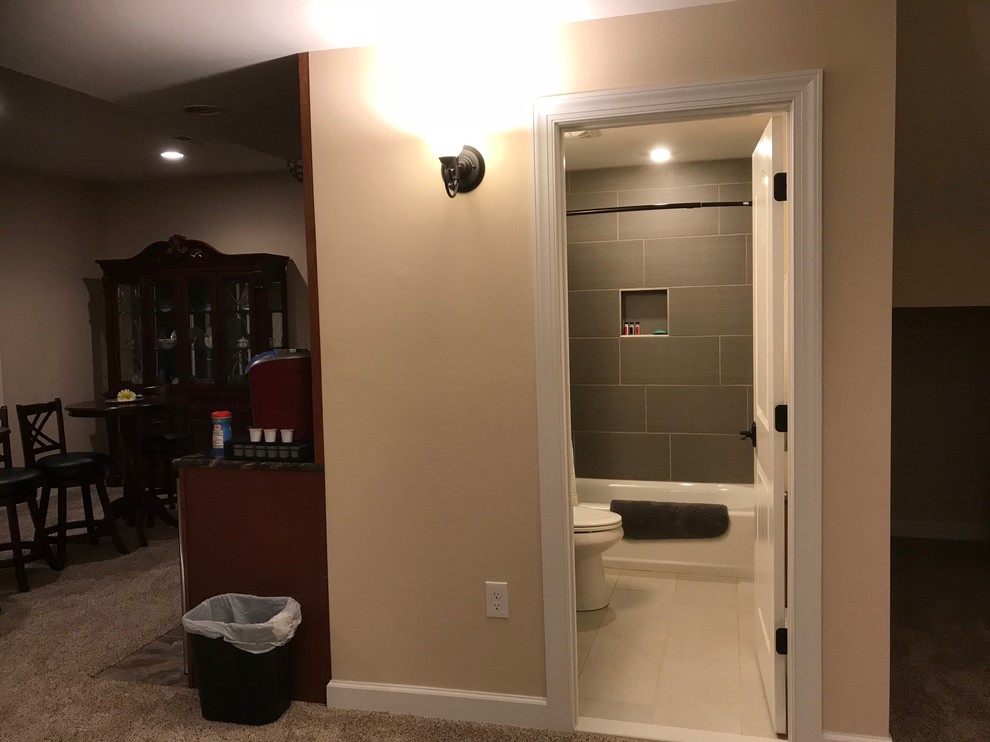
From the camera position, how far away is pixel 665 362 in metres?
4.60

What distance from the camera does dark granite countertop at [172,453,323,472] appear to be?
2734 millimetres

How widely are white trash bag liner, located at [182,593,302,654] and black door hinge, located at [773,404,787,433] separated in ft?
5.60

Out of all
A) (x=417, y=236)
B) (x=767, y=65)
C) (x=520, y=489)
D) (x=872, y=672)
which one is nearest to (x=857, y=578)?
(x=872, y=672)

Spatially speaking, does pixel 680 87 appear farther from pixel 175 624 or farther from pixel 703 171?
pixel 175 624

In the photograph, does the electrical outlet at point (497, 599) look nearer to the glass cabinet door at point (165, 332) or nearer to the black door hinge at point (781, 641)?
the black door hinge at point (781, 641)

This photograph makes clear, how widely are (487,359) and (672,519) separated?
2037 millimetres

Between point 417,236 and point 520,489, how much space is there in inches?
34.7

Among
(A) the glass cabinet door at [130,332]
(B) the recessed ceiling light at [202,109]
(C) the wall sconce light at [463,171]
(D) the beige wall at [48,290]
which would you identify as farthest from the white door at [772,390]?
(D) the beige wall at [48,290]

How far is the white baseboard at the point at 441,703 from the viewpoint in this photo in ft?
8.45

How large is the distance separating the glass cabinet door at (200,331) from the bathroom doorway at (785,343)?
4.47 m

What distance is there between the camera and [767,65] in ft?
7.30

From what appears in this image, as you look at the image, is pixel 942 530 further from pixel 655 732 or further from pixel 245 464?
pixel 245 464

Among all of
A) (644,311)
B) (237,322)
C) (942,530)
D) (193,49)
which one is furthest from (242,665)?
(237,322)

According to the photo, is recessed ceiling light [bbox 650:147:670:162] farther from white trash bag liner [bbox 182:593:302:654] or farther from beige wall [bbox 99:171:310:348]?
beige wall [bbox 99:171:310:348]
